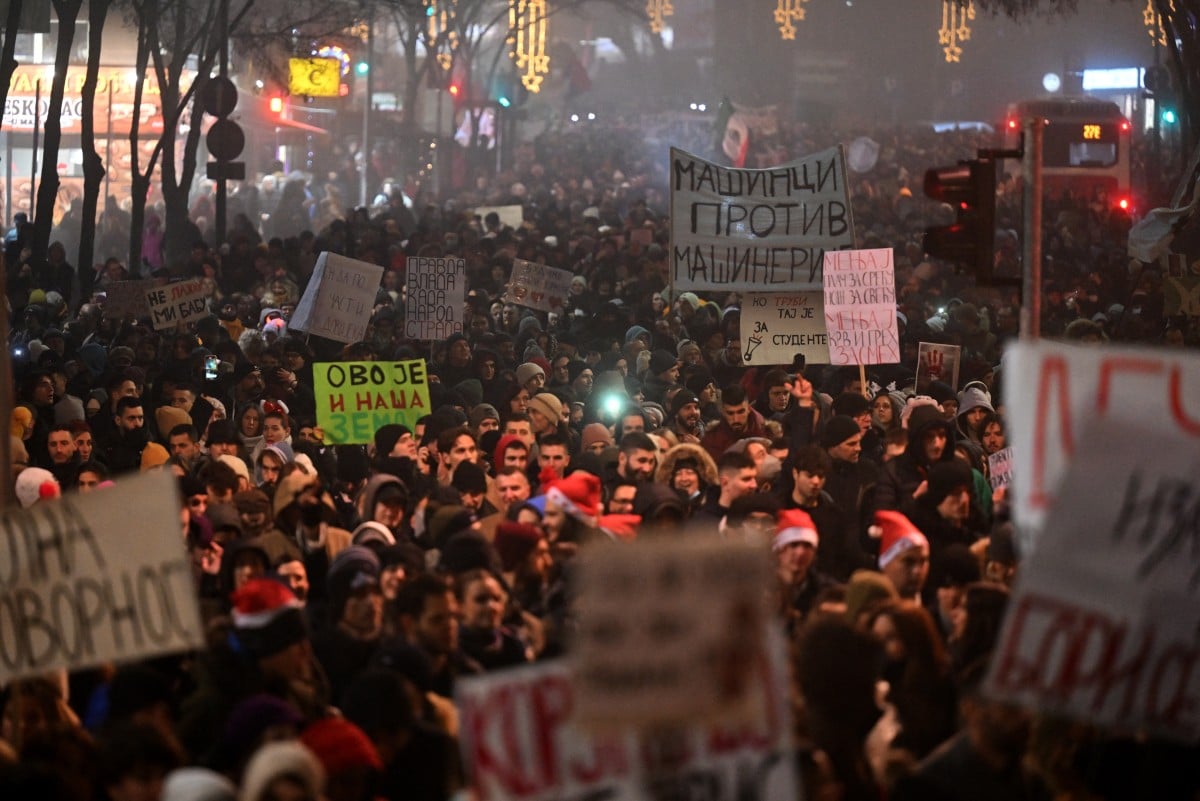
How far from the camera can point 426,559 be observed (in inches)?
328

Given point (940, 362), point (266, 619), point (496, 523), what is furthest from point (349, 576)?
point (940, 362)

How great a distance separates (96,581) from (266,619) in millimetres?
937

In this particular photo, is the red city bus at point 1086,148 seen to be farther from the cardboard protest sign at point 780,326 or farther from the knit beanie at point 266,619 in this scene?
the knit beanie at point 266,619

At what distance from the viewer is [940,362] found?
15.6m

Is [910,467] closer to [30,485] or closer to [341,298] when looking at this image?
[30,485]

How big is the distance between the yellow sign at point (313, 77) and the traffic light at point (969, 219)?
41.0 meters

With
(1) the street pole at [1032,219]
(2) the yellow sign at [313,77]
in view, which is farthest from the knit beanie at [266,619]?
(2) the yellow sign at [313,77]

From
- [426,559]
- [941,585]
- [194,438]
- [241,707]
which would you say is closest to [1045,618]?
[241,707]

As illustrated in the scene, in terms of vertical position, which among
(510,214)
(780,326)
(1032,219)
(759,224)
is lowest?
(780,326)

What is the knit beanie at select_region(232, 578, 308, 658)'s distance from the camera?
648 centimetres

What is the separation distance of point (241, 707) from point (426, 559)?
2.66 meters

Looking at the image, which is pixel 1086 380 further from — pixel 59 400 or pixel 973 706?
pixel 59 400

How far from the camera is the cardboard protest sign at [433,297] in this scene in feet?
55.6

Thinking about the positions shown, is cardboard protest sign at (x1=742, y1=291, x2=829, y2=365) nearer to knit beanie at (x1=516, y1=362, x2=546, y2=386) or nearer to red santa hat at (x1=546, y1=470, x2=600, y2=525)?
knit beanie at (x1=516, y1=362, x2=546, y2=386)
